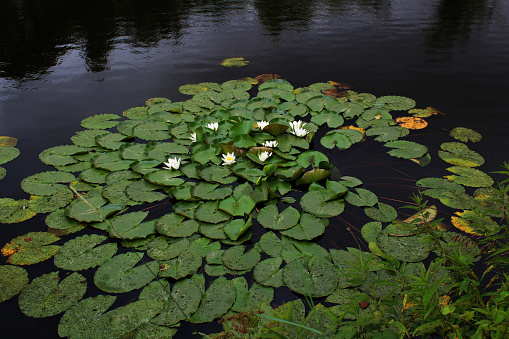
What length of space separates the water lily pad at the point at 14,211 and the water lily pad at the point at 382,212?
97.6 inches

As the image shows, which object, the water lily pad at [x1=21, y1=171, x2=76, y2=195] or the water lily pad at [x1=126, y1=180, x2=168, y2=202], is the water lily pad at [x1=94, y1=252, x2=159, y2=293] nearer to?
the water lily pad at [x1=126, y1=180, x2=168, y2=202]

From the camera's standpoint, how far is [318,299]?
2041 millimetres

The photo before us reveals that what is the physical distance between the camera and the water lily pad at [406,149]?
10.5ft

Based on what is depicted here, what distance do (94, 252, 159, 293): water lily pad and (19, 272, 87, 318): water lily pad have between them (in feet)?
0.38

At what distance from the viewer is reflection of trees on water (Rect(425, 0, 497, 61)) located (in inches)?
222

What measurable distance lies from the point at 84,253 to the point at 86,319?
1.79ft

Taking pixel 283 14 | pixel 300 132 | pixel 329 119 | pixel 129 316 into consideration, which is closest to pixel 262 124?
pixel 300 132

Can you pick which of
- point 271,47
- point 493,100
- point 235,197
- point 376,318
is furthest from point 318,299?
point 271,47

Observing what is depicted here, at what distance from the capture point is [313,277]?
211 centimetres

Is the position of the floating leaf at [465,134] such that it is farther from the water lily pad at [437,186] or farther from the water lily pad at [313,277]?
the water lily pad at [313,277]

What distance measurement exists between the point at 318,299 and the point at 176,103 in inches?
112

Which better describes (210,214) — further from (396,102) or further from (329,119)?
(396,102)

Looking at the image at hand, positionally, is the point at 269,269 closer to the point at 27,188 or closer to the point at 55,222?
the point at 55,222

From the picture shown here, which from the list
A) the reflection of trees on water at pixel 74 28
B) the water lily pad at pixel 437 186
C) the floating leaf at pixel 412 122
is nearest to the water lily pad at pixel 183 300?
the water lily pad at pixel 437 186
